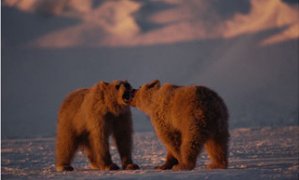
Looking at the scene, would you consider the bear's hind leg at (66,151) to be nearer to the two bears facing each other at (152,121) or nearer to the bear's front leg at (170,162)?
the two bears facing each other at (152,121)

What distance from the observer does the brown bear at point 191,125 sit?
335 inches

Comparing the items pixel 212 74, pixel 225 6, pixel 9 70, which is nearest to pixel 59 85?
pixel 9 70

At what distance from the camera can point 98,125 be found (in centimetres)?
993

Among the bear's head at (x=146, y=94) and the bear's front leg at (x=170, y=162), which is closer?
the bear's front leg at (x=170, y=162)

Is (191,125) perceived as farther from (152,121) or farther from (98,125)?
(98,125)

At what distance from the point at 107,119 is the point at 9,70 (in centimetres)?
2207

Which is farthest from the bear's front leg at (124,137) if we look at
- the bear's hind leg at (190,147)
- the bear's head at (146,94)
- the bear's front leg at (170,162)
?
the bear's hind leg at (190,147)

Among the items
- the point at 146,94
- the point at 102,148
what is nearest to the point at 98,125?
the point at 102,148

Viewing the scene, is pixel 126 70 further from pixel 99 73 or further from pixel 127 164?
pixel 127 164

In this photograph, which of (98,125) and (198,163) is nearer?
(98,125)

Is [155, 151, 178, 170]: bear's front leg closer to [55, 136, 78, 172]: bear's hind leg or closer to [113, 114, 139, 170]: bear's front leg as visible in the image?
[113, 114, 139, 170]: bear's front leg

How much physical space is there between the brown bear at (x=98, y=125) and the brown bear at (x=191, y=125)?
943mm

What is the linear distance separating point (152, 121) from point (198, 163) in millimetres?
2038

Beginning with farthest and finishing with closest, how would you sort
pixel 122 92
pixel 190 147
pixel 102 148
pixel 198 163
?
pixel 198 163
pixel 122 92
pixel 102 148
pixel 190 147
